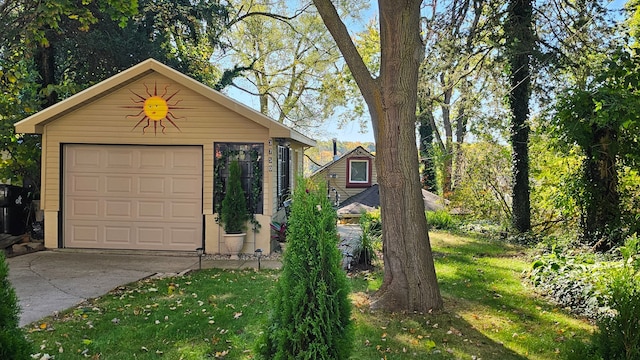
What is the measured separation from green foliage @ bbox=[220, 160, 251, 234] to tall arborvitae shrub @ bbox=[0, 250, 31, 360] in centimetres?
A: 574

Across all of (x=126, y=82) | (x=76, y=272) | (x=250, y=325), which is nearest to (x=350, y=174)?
(x=126, y=82)

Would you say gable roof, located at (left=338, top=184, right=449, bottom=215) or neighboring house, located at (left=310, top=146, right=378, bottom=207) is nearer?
gable roof, located at (left=338, top=184, right=449, bottom=215)

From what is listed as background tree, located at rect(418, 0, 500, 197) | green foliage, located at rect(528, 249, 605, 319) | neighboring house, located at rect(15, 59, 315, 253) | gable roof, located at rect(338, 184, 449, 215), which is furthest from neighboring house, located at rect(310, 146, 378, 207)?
green foliage, located at rect(528, 249, 605, 319)

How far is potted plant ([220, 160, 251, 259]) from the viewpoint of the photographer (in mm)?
8180

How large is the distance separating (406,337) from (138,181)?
21.6ft

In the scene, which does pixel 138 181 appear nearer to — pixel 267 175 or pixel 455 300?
pixel 267 175

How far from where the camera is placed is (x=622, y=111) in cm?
594

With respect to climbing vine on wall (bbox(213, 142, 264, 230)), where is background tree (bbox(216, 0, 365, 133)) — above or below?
above

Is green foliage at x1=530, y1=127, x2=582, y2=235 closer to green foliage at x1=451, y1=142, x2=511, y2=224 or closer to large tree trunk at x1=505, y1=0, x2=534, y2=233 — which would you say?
large tree trunk at x1=505, y1=0, x2=534, y2=233

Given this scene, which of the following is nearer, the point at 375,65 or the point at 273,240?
the point at 273,240

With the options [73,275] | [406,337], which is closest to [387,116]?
[406,337]

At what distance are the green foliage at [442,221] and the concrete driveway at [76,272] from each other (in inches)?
257

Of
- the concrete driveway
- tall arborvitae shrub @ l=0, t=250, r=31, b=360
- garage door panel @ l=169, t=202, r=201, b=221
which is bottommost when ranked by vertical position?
the concrete driveway

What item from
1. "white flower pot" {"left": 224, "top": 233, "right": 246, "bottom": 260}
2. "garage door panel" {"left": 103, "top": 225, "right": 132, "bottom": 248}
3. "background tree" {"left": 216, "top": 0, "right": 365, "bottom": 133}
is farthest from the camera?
"background tree" {"left": 216, "top": 0, "right": 365, "bottom": 133}
